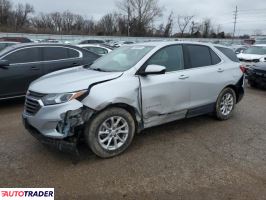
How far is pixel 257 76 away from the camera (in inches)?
370

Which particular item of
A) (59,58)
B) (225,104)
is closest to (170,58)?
(225,104)

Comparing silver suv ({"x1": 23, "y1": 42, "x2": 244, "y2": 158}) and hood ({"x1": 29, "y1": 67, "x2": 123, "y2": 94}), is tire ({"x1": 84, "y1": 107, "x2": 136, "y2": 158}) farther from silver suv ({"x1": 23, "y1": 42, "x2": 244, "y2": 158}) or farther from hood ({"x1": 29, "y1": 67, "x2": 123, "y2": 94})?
hood ({"x1": 29, "y1": 67, "x2": 123, "y2": 94})

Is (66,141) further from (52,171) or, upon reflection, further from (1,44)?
(1,44)

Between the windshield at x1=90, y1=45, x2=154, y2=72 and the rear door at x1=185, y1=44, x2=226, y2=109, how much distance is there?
91cm

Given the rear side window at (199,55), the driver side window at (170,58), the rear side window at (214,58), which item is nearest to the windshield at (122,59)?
the driver side window at (170,58)

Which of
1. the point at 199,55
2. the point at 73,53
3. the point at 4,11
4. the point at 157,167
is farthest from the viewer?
the point at 4,11

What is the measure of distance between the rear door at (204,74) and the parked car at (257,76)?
4.51 m

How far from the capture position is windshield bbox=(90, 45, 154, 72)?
4.36 meters

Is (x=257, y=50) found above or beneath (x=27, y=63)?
above

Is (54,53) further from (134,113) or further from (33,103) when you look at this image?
(134,113)

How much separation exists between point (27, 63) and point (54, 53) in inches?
31.1

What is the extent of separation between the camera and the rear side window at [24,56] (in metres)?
6.50

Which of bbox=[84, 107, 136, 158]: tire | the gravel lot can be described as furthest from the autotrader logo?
bbox=[84, 107, 136, 158]: tire

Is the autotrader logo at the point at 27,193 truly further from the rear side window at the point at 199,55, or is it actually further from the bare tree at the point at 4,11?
A: the bare tree at the point at 4,11
